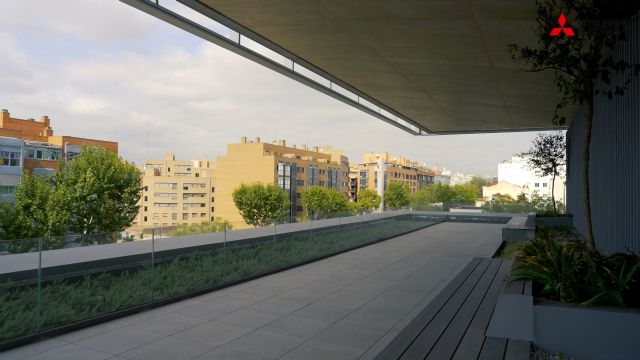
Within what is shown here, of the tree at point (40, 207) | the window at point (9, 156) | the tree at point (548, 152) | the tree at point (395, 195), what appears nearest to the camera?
the tree at point (548, 152)

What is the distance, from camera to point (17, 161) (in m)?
49.9

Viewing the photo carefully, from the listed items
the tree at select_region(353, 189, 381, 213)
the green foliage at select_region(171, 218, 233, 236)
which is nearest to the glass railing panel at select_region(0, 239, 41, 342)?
the green foliage at select_region(171, 218, 233, 236)

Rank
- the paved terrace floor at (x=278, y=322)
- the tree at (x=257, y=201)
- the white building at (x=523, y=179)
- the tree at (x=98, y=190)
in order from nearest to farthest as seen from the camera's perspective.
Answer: the paved terrace floor at (x=278, y=322) → the tree at (x=98, y=190) → the tree at (x=257, y=201) → the white building at (x=523, y=179)

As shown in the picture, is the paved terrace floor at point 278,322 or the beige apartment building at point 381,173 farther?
the beige apartment building at point 381,173

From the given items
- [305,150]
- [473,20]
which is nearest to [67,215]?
[473,20]

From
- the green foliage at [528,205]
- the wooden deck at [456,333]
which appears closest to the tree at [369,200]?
the green foliage at [528,205]

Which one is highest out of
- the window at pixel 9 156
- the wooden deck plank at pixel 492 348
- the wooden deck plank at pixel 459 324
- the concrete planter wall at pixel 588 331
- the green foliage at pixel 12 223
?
the window at pixel 9 156

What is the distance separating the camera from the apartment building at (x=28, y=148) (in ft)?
159

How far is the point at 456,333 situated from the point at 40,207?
34475mm

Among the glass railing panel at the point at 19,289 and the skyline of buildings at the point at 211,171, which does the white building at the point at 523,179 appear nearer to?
the skyline of buildings at the point at 211,171

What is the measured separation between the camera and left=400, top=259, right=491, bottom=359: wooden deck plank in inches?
120

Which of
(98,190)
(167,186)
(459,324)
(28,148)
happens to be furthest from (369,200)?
(459,324)

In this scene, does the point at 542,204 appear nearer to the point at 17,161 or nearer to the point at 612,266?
the point at 612,266

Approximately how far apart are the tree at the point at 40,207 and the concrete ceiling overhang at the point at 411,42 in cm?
2747
